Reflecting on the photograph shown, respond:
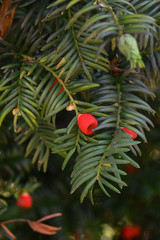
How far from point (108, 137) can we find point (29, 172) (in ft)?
1.18

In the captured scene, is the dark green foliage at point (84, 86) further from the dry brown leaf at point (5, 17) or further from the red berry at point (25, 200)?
the red berry at point (25, 200)

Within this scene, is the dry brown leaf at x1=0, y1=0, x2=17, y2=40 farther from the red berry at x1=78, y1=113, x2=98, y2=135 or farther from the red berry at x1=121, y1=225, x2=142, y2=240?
the red berry at x1=121, y1=225, x2=142, y2=240

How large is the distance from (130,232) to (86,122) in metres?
0.56

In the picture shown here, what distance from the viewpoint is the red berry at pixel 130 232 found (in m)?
0.77

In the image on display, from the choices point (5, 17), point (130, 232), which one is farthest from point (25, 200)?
point (5, 17)

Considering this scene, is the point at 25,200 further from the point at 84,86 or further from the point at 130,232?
the point at 84,86

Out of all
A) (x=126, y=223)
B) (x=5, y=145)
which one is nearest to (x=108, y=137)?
(x=5, y=145)

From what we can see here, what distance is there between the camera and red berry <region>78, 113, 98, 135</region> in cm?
32

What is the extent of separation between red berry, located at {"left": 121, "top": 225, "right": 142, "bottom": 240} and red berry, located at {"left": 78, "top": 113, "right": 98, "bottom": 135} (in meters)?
0.52

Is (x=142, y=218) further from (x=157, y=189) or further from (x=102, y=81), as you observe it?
(x=102, y=81)

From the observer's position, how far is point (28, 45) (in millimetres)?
418

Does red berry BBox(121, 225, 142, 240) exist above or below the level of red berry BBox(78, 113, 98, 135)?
below

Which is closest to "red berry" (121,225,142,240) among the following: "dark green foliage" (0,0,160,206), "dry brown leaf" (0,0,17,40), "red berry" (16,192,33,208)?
"red berry" (16,192,33,208)

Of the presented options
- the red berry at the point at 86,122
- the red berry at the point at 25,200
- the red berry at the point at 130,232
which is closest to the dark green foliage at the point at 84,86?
the red berry at the point at 86,122
